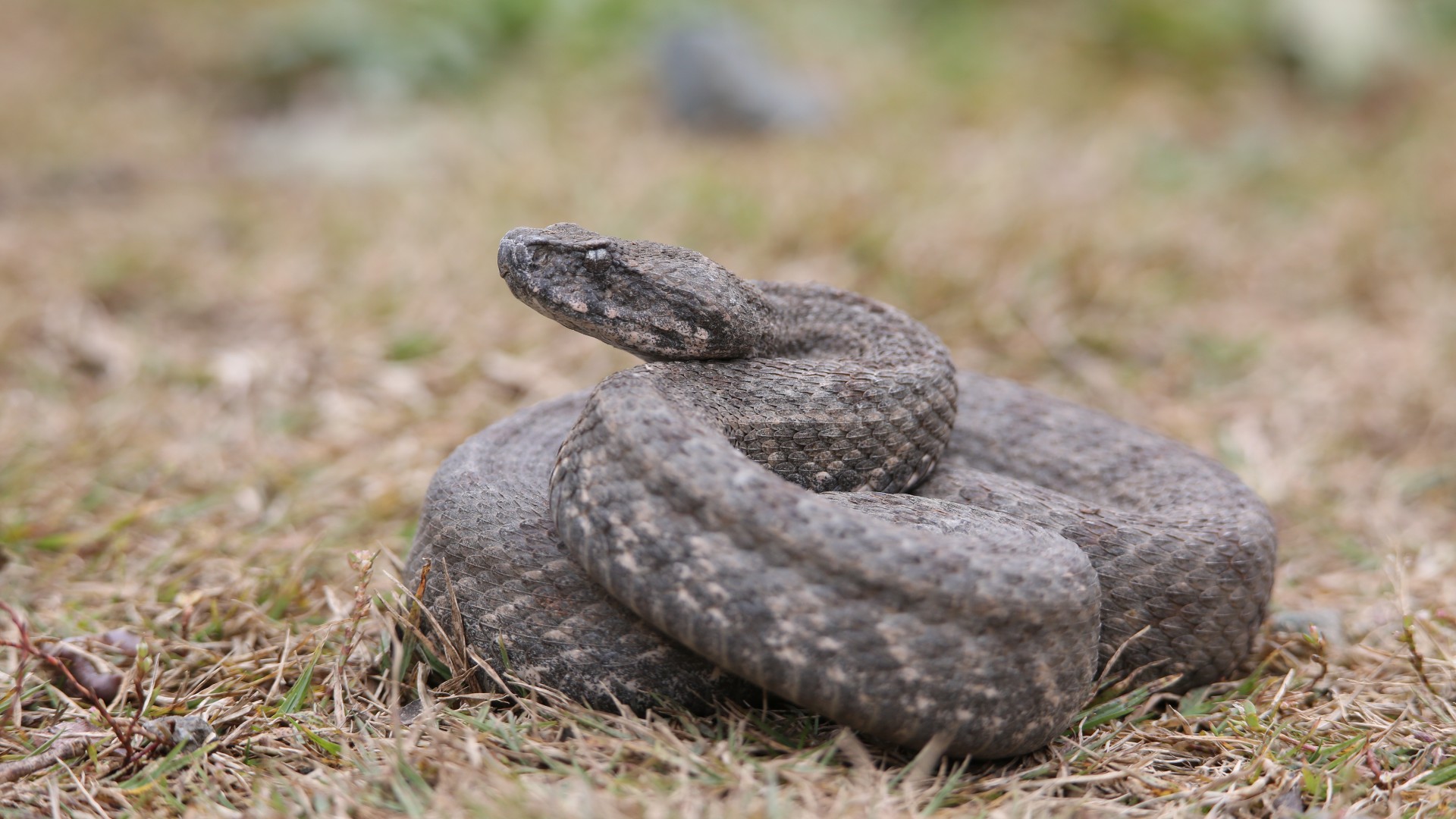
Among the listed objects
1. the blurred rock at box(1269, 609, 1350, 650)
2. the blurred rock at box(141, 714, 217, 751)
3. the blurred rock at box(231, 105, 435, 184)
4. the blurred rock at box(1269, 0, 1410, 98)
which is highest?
the blurred rock at box(1269, 0, 1410, 98)

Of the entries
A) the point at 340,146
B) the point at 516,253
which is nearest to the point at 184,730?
the point at 516,253

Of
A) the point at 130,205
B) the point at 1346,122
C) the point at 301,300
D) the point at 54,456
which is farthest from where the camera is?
the point at 1346,122

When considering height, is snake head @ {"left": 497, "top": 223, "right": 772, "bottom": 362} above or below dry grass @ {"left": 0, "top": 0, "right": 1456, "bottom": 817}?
above

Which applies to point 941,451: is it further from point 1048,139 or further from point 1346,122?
point 1346,122

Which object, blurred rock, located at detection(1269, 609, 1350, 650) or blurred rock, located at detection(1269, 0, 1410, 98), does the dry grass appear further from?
blurred rock, located at detection(1269, 0, 1410, 98)

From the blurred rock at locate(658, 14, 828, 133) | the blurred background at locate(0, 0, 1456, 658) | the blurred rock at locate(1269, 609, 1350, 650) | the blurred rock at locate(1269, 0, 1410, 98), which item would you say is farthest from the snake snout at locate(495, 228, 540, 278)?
the blurred rock at locate(1269, 0, 1410, 98)

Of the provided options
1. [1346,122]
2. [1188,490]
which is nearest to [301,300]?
[1188,490]
